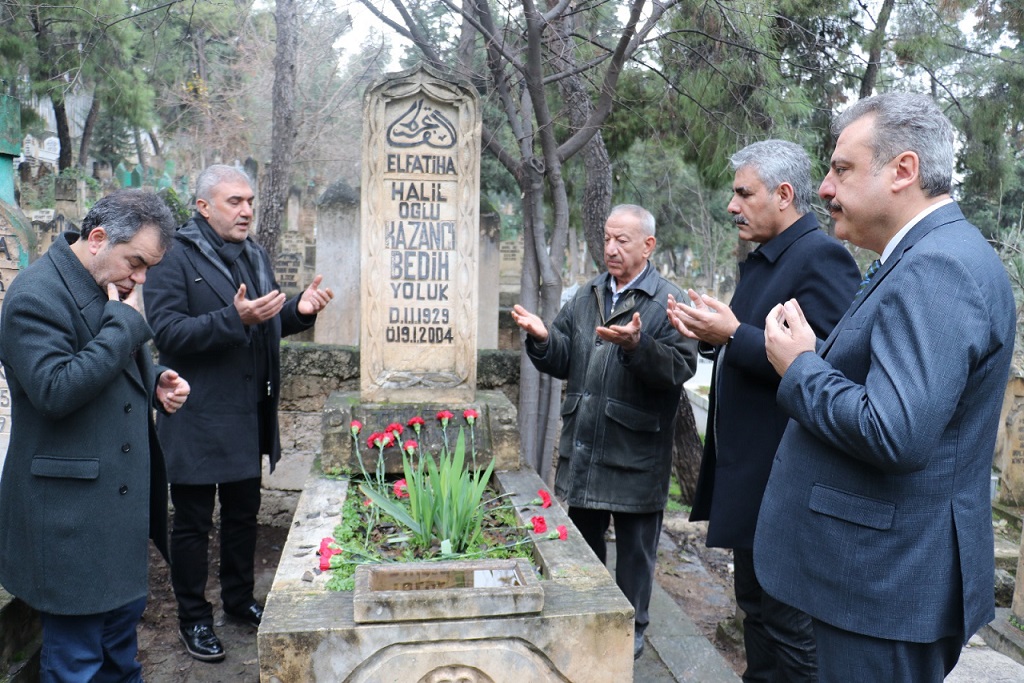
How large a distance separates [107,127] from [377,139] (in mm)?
23335

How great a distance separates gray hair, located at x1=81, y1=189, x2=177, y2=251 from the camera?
2326mm

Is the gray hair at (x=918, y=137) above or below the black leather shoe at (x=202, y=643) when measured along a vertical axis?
above

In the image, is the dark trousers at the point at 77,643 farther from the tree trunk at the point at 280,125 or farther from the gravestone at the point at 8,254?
the tree trunk at the point at 280,125

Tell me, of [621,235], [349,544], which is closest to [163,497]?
[349,544]

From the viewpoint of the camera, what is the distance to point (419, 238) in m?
3.71

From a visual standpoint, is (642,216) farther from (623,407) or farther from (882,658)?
(882,658)

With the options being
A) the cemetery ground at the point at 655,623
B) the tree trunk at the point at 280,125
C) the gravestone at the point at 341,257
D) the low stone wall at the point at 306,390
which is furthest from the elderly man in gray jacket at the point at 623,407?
the tree trunk at the point at 280,125

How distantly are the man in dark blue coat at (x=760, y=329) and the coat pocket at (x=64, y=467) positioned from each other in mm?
1756

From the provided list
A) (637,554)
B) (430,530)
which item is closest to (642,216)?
(637,554)

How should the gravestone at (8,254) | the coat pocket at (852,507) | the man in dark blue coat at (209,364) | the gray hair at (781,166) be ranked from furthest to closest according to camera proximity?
1. the man in dark blue coat at (209,364)
2. the gravestone at (8,254)
3. the gray hair at (781,166)
4. the coat pocket at (852,507)

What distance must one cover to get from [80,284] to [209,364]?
1.15 meters

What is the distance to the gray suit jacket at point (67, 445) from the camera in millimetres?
2184

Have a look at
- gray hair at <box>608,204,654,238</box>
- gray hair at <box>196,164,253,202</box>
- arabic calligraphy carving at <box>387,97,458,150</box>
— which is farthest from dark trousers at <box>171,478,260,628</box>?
gray hair at <box>608,204,654,238</box>

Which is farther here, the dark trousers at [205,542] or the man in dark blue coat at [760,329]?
the dark trousers at [205,542]
